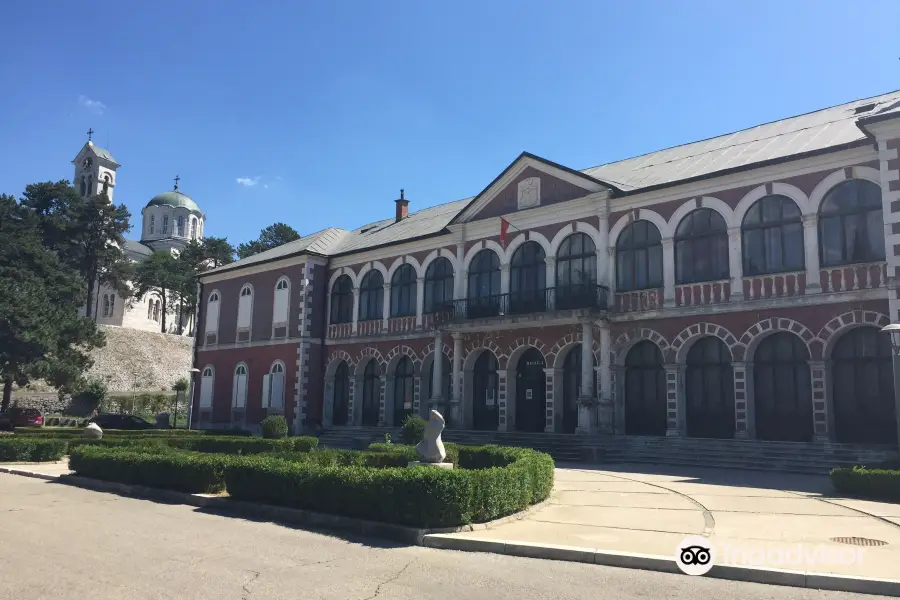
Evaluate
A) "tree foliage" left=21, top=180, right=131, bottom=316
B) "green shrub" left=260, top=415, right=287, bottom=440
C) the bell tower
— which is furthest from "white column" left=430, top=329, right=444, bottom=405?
the bell tower

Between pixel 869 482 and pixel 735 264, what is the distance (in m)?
9.92

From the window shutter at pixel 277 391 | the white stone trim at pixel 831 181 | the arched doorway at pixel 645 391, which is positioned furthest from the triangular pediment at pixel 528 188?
the window shutter at pixel 277 391

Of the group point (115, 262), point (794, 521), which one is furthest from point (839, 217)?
point (115, 262)

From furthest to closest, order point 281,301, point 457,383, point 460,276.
Answer: point 281,301 → point 460,276 → point 457,383

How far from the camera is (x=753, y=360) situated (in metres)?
21.7

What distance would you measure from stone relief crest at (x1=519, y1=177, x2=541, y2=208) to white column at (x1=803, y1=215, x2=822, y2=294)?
10.1 m

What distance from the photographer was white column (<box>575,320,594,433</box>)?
24.4m

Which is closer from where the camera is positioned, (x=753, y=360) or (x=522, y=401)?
(x=753, y=360)

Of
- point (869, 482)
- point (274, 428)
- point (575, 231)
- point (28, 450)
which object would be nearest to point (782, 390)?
point (869, 482)

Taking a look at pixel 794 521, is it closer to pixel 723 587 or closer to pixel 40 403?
pixel 723 587

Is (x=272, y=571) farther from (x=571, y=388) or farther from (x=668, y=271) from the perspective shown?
(x=571, y=388)

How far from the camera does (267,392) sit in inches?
1426

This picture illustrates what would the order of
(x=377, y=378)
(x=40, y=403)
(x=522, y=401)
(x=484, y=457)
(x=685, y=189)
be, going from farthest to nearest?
(x=40, y=403) → (x=377, y=378) → (x=522, y=401) → (x=685, y=189) → (x=484, y=457)

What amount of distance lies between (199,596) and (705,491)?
11340 millimetres
